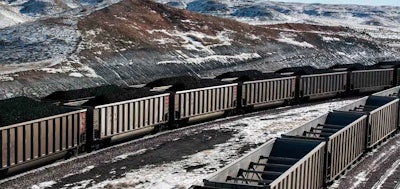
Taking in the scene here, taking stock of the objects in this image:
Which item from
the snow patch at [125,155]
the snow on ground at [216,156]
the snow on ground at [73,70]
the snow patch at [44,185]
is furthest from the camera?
the snow on ground at [73,70]

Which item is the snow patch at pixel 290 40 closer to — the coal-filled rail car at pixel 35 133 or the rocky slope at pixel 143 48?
the rocky slope at pixel 143 48

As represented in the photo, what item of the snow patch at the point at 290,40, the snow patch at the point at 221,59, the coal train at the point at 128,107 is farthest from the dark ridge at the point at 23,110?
the snow patch at the point at 290,40

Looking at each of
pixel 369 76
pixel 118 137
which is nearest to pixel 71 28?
pixel 369 76

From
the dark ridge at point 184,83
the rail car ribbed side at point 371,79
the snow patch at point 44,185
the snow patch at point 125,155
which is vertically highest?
the dark ridge at point 184,83

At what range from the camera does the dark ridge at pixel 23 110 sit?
2020 centimetres

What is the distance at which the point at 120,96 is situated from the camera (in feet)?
88.2

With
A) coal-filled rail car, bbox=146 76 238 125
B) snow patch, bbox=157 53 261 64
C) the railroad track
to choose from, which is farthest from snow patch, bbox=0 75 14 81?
snow patch, bbox=157 53 261 64

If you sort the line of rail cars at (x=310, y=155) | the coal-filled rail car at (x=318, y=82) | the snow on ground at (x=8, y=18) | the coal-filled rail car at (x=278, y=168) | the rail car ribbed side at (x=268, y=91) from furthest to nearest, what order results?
the snow on ground at (x=8, y=18) → the coal-filled rail car at (x=318, y=82) → the rail car ribbed side at (x=268, y=91) → the line of rail cars at (x=310, y=155) → the coal-filled rail car at (x=278, y=168)

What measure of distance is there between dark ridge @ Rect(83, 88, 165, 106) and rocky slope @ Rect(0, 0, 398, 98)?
12.4 m

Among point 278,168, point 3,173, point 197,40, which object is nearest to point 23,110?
point 3,173

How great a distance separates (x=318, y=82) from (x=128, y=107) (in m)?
21.0

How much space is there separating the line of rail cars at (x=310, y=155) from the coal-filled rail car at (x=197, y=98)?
8563 millimetres

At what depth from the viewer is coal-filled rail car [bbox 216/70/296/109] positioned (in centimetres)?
3609

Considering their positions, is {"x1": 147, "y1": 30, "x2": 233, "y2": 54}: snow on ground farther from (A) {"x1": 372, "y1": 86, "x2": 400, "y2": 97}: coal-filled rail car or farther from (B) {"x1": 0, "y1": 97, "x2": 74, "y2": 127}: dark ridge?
(B) {"x1": 0, "y1": 97, "x2": 74, "y2": 127}: dark ridge
